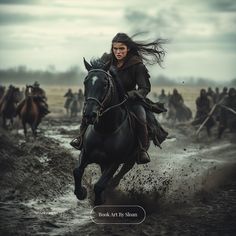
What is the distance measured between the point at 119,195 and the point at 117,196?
72 mm

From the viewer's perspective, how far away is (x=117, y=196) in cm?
921

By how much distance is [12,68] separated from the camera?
43.7 metres

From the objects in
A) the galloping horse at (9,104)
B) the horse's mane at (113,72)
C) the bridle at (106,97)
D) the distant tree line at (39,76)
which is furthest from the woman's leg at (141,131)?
the distant tree line at (39,76)

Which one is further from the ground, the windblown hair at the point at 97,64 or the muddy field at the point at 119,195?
the windblown hair at the point at 97,64

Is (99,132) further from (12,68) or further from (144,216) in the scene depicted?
(12,68)

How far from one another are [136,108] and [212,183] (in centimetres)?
405

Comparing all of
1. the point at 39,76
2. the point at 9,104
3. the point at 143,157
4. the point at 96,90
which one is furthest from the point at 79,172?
the point at 39,76

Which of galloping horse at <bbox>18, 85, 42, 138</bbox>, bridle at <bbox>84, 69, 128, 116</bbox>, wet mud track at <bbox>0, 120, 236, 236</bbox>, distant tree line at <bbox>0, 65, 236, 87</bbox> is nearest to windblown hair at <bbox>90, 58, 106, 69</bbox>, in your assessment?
bridle at <bbox>84, 69, 128, 116</bbox>

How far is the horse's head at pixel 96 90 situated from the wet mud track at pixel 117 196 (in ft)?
6.27

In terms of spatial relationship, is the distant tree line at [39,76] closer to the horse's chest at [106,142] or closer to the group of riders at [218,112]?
the group of riders at [218,112]

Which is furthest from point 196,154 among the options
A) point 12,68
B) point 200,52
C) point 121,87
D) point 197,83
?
point 197,83

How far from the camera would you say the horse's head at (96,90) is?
6.48 m

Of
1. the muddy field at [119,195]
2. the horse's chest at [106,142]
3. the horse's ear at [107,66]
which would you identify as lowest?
the muddy field at [119,195]

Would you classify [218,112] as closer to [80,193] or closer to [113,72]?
[80,193]
